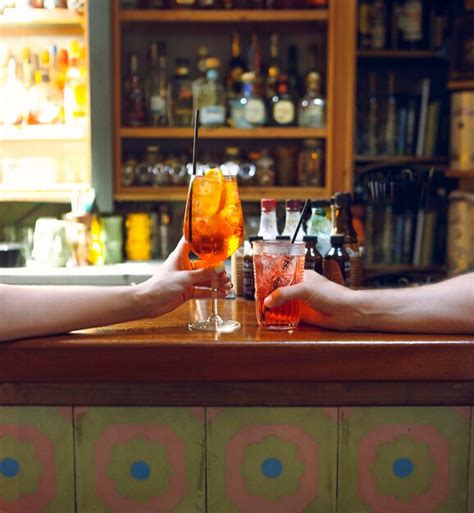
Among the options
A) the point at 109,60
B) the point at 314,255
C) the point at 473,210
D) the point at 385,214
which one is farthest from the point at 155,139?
the point at 314,255

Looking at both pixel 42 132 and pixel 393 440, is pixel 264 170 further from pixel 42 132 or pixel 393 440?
pixel 393 440

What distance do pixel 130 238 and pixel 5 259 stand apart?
0.53 metres

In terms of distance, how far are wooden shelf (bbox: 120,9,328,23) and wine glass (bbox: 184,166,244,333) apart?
1835 mm

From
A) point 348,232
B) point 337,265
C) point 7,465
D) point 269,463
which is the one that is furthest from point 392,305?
point 7,465

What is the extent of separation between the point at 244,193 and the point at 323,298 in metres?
1.89

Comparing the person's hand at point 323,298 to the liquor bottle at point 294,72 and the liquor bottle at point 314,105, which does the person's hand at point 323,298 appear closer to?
the liquor bottle at point 314,105

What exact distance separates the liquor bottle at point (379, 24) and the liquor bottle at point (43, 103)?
4.47 ft

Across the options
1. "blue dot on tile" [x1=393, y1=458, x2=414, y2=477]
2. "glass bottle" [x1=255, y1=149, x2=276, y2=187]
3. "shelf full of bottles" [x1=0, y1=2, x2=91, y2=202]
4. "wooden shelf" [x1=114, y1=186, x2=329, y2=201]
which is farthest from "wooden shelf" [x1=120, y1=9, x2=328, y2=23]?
"blue dot on tile" [x1=393, y1=458, x2=414, y2=477]

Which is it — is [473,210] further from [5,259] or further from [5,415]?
[5,415]

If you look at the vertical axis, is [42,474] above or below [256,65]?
below

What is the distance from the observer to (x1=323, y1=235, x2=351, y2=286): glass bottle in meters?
1.57

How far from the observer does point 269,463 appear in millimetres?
1173

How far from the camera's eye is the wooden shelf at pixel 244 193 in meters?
3.01

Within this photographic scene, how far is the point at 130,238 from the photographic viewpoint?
3137 millimetres
